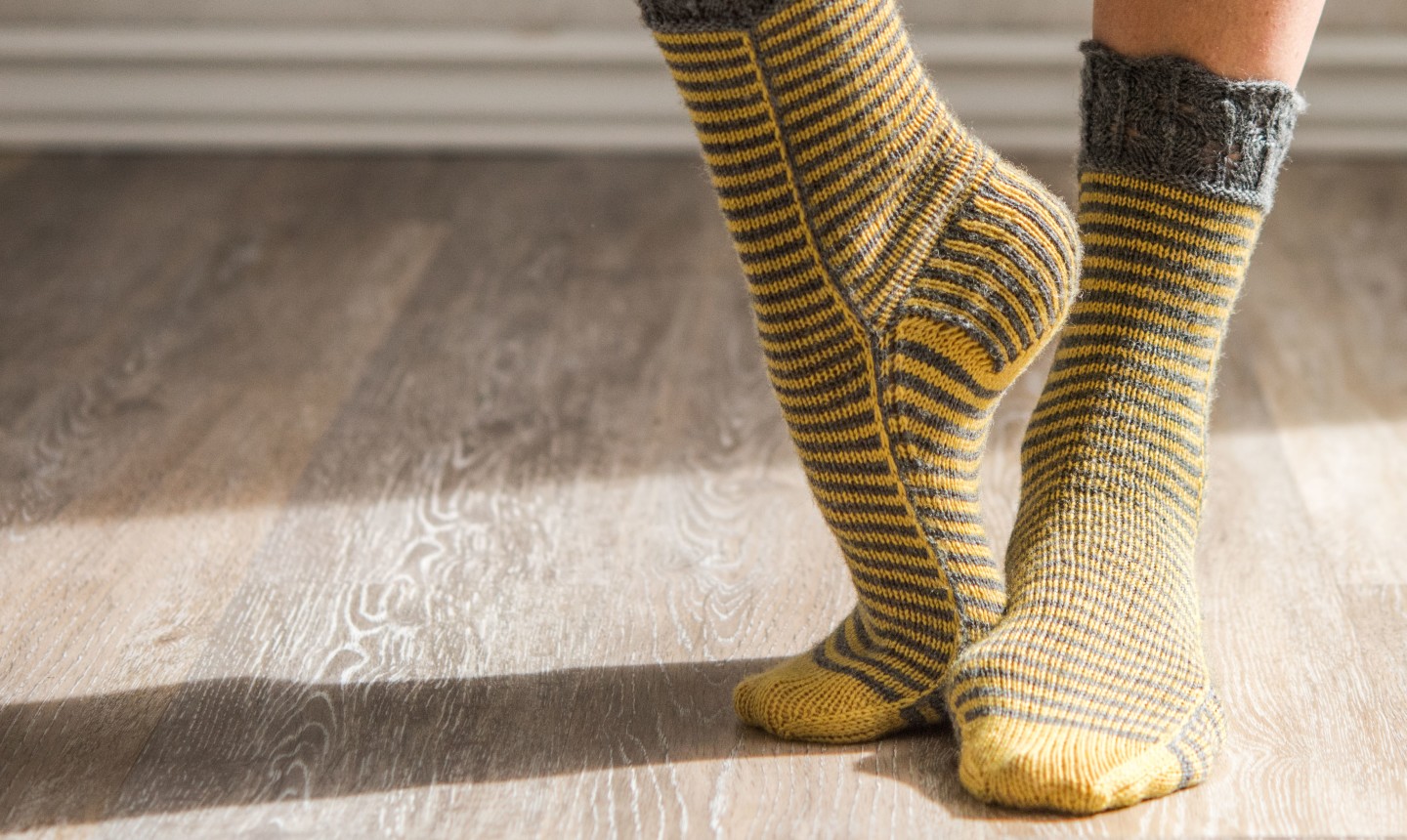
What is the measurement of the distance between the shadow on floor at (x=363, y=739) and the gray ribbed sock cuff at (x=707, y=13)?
33cm

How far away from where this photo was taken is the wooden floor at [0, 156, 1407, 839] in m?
0.65

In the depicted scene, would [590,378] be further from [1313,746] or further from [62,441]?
[1313,746]

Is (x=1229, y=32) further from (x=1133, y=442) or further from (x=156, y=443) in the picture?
(x=156, y=443)

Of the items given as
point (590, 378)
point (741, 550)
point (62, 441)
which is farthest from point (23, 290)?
point (741, 550)

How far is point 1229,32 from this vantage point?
2.22 ft

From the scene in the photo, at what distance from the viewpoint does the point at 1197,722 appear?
0.65 m

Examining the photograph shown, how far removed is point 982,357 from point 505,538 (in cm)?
39

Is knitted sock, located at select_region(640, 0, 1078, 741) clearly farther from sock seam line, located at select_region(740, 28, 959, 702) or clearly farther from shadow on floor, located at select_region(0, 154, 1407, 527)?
shadow on floor, located at select_region(0, 154, 1407, 527)

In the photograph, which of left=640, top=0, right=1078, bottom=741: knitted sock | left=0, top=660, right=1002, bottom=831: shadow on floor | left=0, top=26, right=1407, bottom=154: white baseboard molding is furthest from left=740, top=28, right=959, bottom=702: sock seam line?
left=0, top=26, right=1407, bottom=154: white baseboard molding

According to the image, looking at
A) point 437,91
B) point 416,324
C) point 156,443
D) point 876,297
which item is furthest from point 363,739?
point 437,91

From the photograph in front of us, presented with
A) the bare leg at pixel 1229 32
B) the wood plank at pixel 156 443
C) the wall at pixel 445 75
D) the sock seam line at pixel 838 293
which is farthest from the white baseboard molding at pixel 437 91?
the sock seam line at pixel 838 293

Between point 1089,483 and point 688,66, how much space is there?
11.2 inches

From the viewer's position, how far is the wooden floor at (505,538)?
651 mm

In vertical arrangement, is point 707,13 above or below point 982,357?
above
